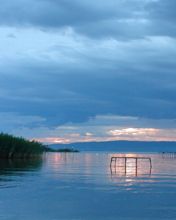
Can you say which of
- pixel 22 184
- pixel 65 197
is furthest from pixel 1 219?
pixel 22 184

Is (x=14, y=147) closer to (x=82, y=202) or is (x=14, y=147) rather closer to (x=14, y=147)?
(x=14, y=147)

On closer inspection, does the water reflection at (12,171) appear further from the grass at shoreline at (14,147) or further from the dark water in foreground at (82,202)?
the grass at shoreline at (14,147)

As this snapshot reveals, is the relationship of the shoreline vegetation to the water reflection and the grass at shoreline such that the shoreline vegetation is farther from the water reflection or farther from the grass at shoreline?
the water reflection

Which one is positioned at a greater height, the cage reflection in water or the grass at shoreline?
the grass at shoreline

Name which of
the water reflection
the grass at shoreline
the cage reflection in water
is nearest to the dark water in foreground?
the water reflection

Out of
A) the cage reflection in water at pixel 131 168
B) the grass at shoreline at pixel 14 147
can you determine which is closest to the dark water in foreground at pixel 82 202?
the cage reflection in water at pixel 131 168

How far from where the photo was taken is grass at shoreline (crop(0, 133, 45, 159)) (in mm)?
114644

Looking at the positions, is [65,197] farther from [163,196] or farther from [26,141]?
[26,141]

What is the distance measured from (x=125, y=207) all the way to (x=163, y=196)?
7.87 meters

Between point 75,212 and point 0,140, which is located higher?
point 0,140

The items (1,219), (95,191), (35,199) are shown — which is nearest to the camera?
(1,219)

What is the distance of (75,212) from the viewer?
3138cm

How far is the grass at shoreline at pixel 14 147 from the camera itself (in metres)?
115

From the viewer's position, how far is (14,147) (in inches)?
4668
